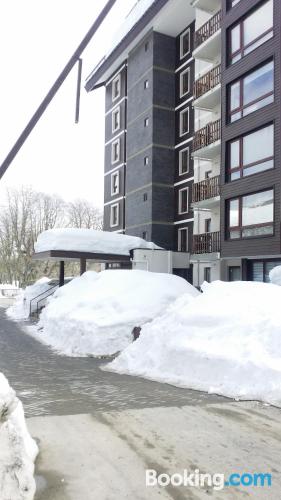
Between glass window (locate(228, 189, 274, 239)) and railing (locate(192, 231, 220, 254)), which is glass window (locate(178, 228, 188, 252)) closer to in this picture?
railing (locate(192, 231, 220, 254))

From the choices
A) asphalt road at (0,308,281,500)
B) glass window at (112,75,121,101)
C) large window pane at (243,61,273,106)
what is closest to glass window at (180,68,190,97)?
glass window at (112,75,121,101)

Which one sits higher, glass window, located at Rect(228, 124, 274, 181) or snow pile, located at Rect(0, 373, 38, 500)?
glass window, located at Rect(228, 124, 274, 181)

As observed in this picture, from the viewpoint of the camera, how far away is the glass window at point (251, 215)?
1681 cm

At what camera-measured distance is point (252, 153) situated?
17969 mm

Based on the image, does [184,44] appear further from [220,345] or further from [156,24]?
[220,345]

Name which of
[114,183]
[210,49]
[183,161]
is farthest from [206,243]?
[114,183]

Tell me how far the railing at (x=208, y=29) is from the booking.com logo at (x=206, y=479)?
2226 centimetres

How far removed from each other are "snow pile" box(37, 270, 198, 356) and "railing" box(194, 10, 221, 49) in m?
14.5

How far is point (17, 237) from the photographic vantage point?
50938 mm

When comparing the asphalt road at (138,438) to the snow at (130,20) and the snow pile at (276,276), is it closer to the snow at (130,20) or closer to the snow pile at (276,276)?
the snow pile at (276,276)

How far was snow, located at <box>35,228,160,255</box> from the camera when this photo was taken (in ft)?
68.9

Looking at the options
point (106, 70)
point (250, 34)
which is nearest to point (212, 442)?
point (250, 34)

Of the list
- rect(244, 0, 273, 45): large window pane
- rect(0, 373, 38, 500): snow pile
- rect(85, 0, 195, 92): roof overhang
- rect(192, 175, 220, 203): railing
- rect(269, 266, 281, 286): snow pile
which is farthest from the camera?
rect(85, 0, 195, 92): roof overhang

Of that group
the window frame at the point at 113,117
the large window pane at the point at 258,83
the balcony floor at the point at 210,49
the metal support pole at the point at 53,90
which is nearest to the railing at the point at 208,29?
the balcony floor at the point at 210,49
